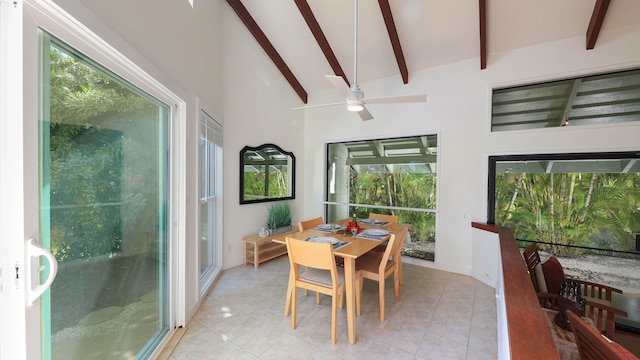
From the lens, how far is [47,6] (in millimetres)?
1070

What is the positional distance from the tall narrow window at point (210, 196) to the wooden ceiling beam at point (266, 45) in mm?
1761

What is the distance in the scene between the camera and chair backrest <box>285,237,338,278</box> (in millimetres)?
2115

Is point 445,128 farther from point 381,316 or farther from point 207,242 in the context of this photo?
point 207,242

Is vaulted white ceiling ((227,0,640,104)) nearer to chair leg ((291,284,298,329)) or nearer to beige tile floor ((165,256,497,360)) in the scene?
beige tile floor ((165,256,497,360))

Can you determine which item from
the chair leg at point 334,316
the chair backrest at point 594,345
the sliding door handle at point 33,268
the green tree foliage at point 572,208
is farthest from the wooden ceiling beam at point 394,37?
the sliding door handle at point 33,268

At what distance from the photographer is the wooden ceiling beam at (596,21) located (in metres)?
2.71

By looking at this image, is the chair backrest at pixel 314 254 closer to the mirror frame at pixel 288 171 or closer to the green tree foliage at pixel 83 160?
the green tree foliage at pixel 83 160

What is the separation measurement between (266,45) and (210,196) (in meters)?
2.72

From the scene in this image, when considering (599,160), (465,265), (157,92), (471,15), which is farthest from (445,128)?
(157,92)

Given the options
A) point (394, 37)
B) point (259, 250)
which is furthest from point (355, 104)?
point (259, 250)

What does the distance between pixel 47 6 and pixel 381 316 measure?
3125 mm

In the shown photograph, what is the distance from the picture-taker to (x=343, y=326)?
8.11 ft

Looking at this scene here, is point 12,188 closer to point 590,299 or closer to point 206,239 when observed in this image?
point 206,239

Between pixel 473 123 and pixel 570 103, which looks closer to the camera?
pixel 570 103
